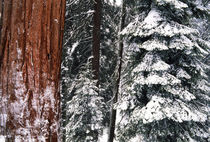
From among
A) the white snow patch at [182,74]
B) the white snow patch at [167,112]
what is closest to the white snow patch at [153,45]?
the white snow patch at [182,74]

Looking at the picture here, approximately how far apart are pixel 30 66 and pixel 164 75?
588cm

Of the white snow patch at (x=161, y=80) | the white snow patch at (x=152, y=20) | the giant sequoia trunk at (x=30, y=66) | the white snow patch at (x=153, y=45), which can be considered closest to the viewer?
the giant sequoia trunk at (x=30, y=66)

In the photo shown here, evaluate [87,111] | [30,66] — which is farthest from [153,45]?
→ [30,66]

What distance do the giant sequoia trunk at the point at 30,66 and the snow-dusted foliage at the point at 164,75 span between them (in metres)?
5.42

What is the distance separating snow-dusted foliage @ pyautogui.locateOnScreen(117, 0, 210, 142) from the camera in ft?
20.4

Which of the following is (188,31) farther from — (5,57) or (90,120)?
(5,57)

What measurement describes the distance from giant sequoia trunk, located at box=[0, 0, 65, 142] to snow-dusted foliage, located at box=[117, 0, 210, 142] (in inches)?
213

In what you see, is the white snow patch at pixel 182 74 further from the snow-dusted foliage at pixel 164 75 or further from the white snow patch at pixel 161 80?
the white snow patch at pixel 161 80

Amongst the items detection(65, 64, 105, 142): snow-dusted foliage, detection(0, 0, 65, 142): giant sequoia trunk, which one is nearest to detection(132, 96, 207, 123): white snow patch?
detection(65, 64, 105, 142): snow-dusted foliage

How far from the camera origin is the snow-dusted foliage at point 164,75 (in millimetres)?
6230

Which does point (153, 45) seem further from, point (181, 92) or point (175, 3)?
point (181, 92)

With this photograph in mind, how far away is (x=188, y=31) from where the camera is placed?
6156mm

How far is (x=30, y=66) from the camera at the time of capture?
1.01m

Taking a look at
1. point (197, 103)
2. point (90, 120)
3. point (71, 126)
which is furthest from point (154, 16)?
point (71, 126)
